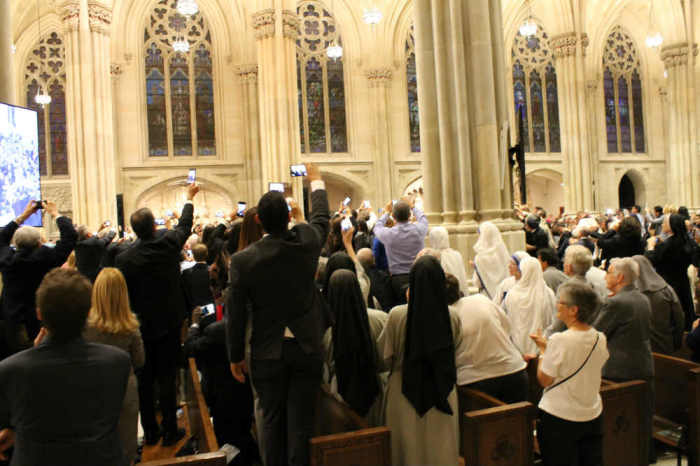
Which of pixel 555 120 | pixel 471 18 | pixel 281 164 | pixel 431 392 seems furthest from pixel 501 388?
pixel 555 120

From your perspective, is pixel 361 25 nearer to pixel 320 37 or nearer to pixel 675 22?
pixel 320 37

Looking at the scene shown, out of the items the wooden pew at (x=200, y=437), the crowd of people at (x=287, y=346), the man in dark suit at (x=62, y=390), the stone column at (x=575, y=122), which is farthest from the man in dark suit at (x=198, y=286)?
the stone column at (x=575, y=122)

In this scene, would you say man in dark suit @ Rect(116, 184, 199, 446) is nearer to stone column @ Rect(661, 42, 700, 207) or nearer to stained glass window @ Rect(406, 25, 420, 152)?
stained glass window @ Rect(406, 25, 420, 152)

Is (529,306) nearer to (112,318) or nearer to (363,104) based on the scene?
(112,318)

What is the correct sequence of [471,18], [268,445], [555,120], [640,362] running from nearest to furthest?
[268,445], [640,362], [471,18], [555,120]

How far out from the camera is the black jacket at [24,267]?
4270 mm

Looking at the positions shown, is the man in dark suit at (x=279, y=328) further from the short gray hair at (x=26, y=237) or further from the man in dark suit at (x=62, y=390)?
the short gray hair at (x=26, y=237)

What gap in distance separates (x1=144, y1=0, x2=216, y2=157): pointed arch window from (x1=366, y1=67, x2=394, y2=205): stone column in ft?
20.6

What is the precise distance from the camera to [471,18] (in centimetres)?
806

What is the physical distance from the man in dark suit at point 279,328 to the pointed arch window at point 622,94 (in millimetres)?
26981

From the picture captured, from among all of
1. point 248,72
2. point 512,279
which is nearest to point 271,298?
point 512,279

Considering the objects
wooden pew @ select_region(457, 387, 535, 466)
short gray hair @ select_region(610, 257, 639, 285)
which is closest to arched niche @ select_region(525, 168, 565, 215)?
short gray hair @ select_region(610, 257, 639, 285)

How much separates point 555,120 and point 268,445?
25.7 meters

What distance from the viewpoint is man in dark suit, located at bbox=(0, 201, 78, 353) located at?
4273 millimetres
